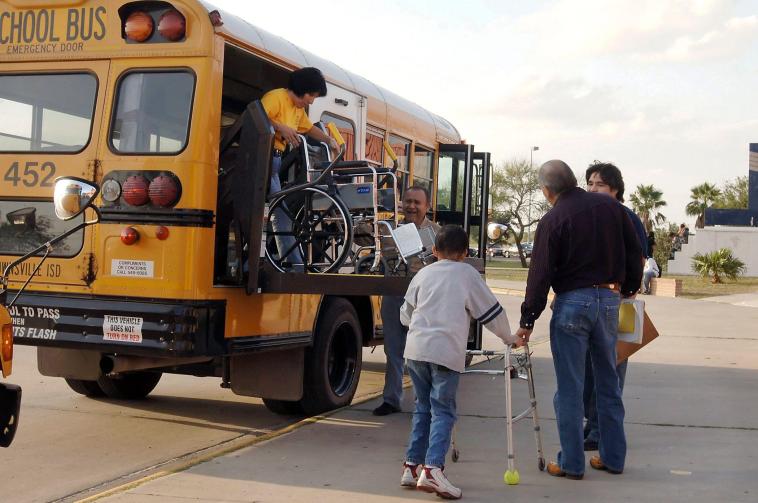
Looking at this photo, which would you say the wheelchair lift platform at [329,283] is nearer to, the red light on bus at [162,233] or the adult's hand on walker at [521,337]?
the red light on bus at [162,233]

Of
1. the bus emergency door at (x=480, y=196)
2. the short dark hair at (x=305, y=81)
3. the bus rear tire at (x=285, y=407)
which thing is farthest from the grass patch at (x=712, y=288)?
the short dark hair at (x=305, y=81)

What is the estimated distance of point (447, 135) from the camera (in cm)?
1259

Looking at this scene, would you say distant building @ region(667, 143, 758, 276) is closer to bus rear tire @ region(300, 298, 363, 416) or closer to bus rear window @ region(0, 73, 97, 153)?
bus rear tire @ region(300, 298, 363, 416)

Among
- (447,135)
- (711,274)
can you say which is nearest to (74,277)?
(447,135)

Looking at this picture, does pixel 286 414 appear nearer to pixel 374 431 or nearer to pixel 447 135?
pixel 374 431

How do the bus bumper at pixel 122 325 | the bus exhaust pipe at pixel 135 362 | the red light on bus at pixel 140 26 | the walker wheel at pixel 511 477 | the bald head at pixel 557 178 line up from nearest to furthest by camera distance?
the walker wheel at pixel 511 477 < the bald head at pixel 557 178 < the bus bumper at pixel 122 325 < the red light on bus at pixel 140 26 < the bus exhaust pipe at pixel 135 362

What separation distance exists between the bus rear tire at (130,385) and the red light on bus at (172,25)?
334 centimetres

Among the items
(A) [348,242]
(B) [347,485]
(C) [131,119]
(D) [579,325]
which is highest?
(C) [131,119]

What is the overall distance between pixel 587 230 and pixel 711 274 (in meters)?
33.2

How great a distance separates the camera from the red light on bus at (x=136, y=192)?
6723 mm

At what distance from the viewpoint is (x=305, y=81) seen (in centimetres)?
761

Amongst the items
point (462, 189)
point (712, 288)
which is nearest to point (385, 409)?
point (462, 189)

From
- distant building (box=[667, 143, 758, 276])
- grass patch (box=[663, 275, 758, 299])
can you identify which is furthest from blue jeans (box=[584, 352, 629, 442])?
distant building (box=[667, 143, 758, 276])

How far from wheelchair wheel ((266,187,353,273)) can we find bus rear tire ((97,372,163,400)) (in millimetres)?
2029
